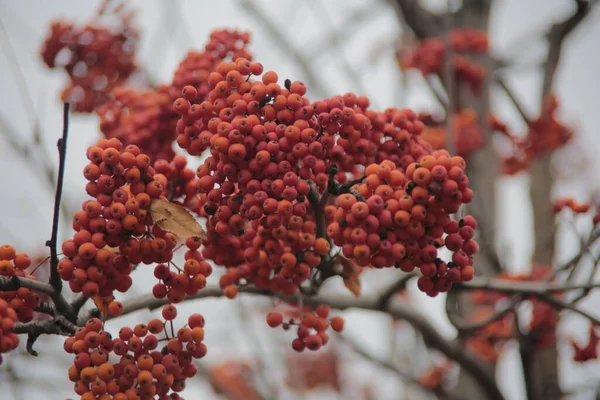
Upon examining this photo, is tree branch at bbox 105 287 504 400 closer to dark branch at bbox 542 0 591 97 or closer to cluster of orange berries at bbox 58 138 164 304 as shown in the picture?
cluster of orange berries at bbox 58 138 164 304

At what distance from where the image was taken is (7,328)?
52.7 inches

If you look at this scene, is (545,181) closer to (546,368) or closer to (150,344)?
(546,368)

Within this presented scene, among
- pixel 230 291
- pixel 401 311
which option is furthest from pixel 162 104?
pixel 401 311

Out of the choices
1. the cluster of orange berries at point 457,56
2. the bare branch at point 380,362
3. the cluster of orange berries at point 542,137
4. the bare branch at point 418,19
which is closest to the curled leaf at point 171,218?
the bare branch at point 380,362

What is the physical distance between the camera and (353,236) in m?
1.48

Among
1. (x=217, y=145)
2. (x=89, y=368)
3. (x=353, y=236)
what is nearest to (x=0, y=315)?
(x=89, y=368)

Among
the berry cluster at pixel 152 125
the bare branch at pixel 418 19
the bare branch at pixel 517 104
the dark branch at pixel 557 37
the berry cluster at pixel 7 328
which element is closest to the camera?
the berry cluster at pixel 7 328

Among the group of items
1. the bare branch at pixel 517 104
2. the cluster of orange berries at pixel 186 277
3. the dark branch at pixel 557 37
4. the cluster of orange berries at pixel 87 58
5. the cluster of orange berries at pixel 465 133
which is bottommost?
the cluster of orange berries at pixel 186 277

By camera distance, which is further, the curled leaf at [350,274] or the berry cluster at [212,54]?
the berry cluster at [212,54]

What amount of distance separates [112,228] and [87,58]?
5.97 feet

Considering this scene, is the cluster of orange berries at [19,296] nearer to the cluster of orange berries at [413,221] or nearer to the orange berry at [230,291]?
the orange berry at [230,291]

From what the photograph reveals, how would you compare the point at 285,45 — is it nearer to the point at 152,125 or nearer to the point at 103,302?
the point at 152,125

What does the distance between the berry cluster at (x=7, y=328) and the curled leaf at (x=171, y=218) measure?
0.38m

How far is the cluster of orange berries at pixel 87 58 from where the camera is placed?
2900 millimetres
